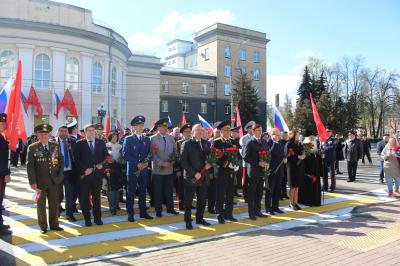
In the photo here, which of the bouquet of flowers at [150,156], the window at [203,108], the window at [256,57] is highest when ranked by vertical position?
the window at [256,57]

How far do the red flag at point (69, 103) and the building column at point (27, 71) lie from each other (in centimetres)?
255

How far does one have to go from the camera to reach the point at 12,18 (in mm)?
28719

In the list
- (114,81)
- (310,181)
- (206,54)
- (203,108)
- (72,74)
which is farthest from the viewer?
(206,54)

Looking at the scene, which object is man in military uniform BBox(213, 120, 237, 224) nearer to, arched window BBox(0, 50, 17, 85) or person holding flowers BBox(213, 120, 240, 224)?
person holding flowers BBox(213, 120, 240, 224)

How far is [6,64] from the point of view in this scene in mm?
29156

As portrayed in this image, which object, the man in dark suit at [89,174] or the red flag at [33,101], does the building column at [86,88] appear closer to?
the red flag at [33,101]

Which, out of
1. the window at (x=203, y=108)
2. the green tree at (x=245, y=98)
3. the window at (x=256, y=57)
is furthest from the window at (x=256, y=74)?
the green tree at (x=245, y=98)

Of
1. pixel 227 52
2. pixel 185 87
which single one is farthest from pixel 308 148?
pixel 227 52

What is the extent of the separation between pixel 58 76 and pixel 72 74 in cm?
134

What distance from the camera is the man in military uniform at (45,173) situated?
282 inches

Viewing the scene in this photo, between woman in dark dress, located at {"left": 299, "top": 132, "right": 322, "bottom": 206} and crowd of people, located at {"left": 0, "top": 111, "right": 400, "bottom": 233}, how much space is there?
1.0 inches

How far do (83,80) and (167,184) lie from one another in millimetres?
25364

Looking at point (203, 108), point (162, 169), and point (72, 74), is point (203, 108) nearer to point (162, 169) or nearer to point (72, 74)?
point (72, 74)

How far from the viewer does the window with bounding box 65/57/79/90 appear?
31.5 meters
